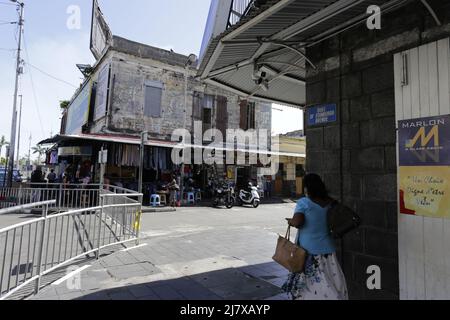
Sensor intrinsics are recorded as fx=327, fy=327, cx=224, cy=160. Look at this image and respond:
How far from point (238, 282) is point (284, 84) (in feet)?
12.4

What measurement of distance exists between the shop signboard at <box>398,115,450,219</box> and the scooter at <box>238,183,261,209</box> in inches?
557

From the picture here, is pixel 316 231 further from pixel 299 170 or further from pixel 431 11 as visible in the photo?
pixel 299 170

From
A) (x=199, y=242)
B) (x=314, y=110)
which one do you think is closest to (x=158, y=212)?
(x=199, y=242)

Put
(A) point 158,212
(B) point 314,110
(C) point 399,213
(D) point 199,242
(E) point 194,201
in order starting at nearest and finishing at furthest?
1. (C) point 399,213
2. (B) point 314,110
3. (D) point 199,242
4. (A) point 158,212
5. (E) point 194,201

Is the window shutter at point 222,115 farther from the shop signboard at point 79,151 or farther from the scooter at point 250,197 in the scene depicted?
the shop signboard at point 79,151

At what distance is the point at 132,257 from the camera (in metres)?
6.38

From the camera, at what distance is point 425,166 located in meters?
3.15

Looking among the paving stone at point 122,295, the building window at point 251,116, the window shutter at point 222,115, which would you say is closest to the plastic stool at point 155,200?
the window shutter at point 222,115

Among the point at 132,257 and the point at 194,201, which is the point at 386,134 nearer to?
the point at 132,257

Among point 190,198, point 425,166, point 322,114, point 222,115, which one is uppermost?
point 222,115

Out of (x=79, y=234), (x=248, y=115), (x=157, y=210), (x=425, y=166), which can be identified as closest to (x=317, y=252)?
(x=425, y=166)

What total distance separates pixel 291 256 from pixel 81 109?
23.5 meters

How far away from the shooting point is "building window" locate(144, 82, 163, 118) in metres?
19.8

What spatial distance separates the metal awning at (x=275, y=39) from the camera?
3.38 meters
